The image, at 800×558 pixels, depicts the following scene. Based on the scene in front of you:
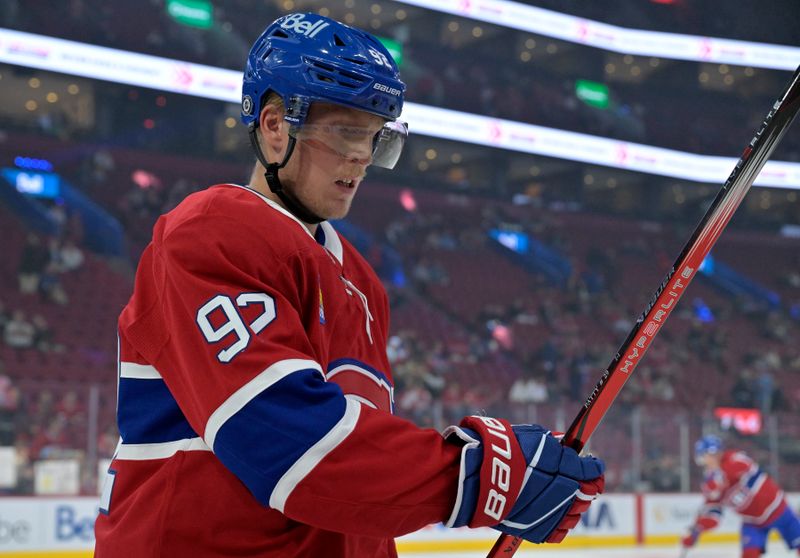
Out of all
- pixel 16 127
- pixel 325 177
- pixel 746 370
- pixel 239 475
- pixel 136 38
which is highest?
pixel 325 177

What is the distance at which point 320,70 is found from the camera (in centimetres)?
146

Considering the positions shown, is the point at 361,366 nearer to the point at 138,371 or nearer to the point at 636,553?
the point at 138,371

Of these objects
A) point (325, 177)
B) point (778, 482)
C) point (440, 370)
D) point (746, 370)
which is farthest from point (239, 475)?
point (746, 370)

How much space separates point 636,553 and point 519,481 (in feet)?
31.6

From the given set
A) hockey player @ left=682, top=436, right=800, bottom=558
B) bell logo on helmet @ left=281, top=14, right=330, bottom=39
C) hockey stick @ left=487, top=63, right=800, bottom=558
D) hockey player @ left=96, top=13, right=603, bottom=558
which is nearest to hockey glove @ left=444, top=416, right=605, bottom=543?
hockey player @ left=96, top=13, right=603, bottom=558

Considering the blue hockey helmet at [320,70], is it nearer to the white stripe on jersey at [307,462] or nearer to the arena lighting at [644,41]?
the white stripe on jersey at [307,462]

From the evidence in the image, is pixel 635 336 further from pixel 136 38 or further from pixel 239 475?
pixel 136 38

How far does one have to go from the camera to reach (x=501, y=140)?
20.6 m

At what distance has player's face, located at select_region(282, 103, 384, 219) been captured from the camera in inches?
58.9

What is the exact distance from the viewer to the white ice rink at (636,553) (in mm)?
9422

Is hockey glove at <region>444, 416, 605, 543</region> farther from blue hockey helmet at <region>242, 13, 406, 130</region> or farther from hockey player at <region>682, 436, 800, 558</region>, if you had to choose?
hockey player at <region>682, 436, 800, 558</region>

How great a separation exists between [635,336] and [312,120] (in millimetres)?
610

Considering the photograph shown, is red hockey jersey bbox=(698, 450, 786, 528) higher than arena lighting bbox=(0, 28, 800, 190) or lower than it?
higher

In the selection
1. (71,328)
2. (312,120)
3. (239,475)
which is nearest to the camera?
(239,475)
